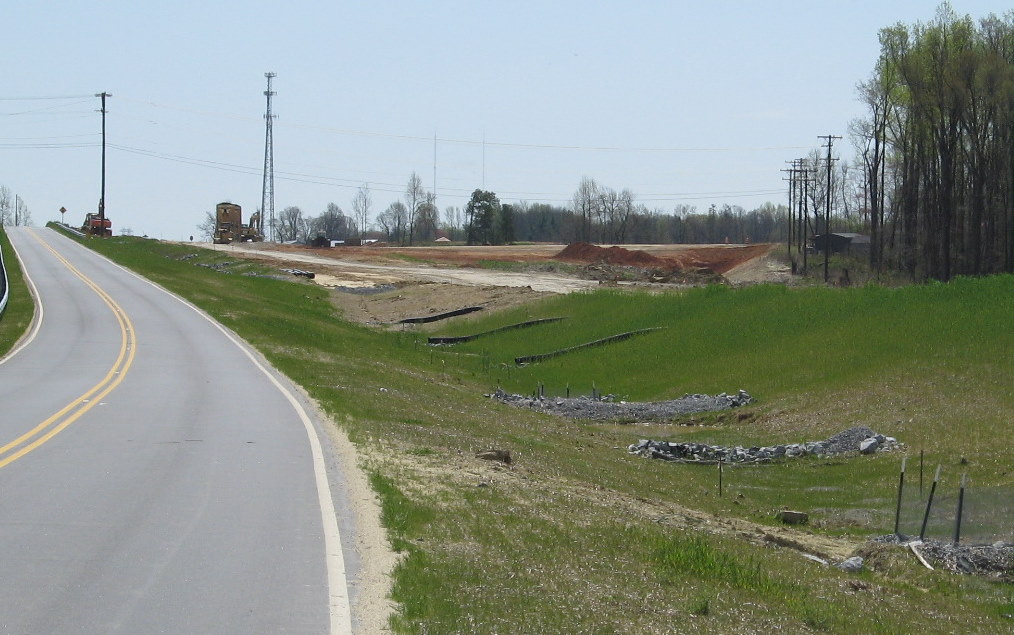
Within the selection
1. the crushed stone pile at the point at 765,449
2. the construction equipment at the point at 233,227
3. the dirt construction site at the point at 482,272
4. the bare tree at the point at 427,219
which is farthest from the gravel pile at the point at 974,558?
the bare tree at the point at 427,219

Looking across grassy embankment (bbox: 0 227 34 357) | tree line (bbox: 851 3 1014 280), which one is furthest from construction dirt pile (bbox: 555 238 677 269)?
grassy embankment (bbox: 0 227 34 357)

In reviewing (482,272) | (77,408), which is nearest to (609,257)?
(482,272)

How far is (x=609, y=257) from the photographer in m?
88.8

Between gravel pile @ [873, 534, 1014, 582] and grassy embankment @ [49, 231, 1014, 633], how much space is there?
42cm

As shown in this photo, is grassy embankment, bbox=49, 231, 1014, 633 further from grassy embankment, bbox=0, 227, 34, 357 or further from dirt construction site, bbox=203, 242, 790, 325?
dirt construction site, bbox=203, 242, 790, 325

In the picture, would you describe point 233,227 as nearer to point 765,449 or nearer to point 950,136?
point 950,136

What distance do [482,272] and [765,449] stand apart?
53237 mm

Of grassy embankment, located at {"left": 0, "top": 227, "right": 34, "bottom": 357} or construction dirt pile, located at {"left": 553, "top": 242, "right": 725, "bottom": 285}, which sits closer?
grassy embankment, located at {"left": 0, "top": 227, "right": 34, "bottom": 357}

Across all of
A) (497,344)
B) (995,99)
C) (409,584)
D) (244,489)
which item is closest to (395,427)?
(244,489)

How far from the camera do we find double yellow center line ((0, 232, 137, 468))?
46.3ft

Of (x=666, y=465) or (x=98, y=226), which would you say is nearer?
(x=666, y=465)

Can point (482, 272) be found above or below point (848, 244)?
below

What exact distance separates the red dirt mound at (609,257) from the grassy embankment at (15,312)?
45.2 m

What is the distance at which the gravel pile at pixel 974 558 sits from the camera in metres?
13.3
